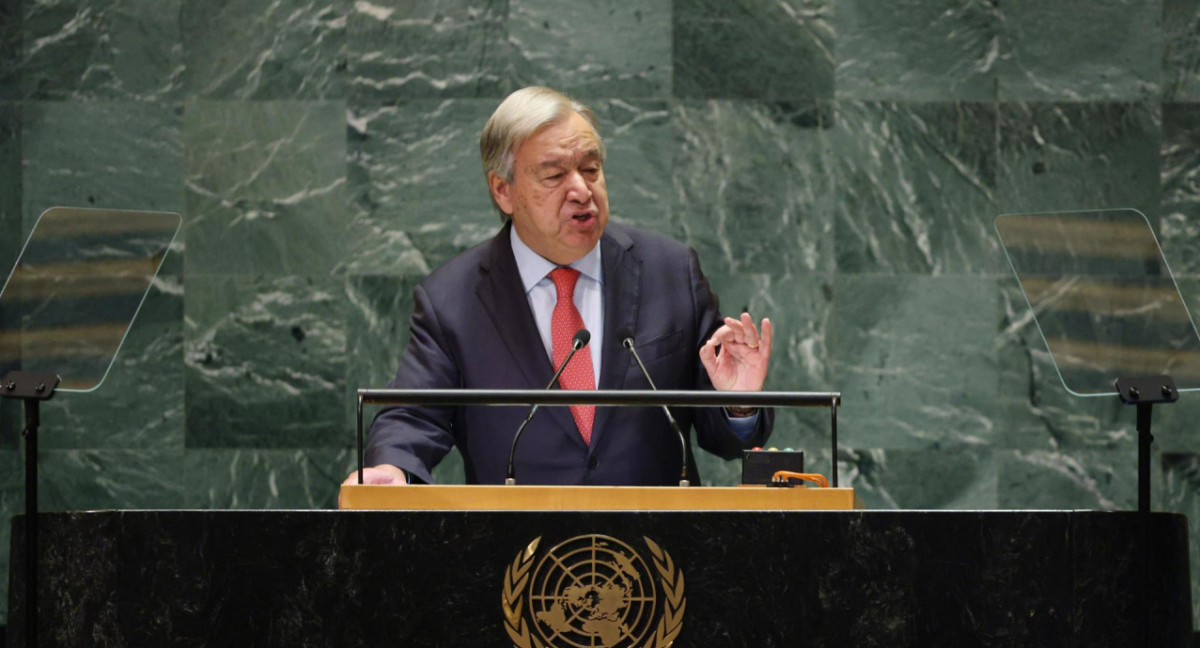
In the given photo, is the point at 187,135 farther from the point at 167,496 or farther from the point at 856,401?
the point at 856,401

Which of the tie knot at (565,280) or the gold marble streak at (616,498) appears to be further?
the tie knot at (565,280)

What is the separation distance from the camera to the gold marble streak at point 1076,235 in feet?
9.07

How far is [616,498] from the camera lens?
2336 mm

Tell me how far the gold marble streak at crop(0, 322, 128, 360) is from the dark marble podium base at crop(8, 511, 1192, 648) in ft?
1.61

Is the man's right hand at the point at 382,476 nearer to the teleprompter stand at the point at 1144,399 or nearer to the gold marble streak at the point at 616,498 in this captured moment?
the gold marble streak at the point at 616,498

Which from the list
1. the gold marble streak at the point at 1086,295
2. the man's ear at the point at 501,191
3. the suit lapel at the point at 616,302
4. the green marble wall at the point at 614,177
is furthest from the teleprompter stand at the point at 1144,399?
the green marble wall at the point at 614,177

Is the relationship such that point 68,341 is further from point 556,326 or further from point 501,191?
point 501,191

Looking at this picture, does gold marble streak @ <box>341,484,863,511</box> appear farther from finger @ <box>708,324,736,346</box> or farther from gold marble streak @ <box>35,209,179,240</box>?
gold marble streak @ <box>35,209,179,240</box>

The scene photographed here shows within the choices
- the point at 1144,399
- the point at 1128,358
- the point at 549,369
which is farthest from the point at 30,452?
the point at 1128,358

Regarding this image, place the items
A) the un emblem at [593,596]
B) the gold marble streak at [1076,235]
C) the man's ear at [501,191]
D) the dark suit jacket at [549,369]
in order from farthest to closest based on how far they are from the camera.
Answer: the man's ear at [501,191] < the dark suit jacket at [549,369] < the gold marble streak at [1076,235] < the un emblem at [593,596]

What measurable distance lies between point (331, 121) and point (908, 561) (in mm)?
3623

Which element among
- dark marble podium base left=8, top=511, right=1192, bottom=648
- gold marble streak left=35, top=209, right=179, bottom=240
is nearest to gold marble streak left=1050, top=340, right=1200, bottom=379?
dark marble podium base left=8, top=511, right=1192, bottom=648

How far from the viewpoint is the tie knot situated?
11.9 feet

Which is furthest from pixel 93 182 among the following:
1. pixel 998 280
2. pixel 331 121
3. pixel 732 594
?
pixel 732 594
